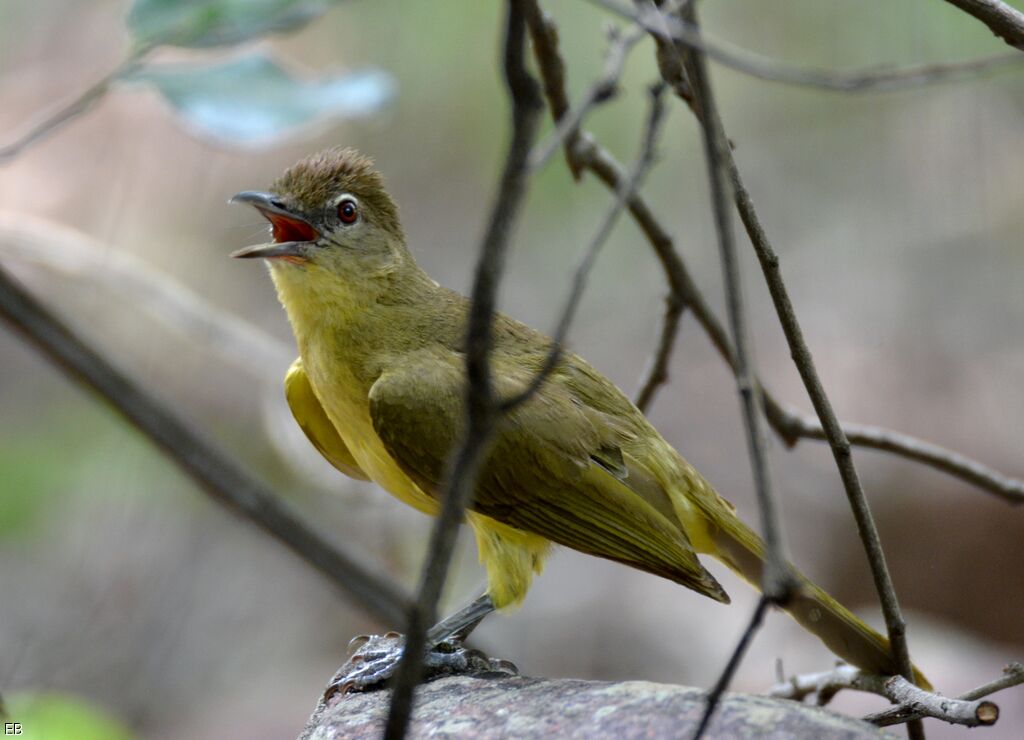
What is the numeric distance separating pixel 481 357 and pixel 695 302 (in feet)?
7.19

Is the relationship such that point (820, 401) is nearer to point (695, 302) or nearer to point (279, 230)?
point (695, 302)

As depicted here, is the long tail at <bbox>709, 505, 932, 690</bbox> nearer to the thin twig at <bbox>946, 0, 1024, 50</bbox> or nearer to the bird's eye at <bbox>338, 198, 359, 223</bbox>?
the thin twig at <bbox>946, 0, 1024, 50</bbox>

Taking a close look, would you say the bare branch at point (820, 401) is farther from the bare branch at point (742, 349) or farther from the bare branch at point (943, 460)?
the bare branch at point (943, 460)

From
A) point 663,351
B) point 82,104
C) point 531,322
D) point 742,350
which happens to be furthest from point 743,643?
point 531,322

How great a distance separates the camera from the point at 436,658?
3.17 meters

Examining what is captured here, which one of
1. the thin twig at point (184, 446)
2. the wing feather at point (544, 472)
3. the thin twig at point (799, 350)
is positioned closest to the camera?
the thin twig at point (184, 446)

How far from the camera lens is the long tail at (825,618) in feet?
10.3

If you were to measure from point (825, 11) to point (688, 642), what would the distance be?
203 inches

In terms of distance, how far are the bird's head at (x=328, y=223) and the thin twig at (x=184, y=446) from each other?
6.13 feet

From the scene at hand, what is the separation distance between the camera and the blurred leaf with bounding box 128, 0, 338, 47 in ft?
9.77

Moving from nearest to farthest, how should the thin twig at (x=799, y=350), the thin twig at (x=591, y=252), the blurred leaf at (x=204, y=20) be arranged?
1. the thin twig at (x=591, y=252)
2. the thin twig at (x=799, y=350)
3. the blurred leaf at (x=204, y=20)

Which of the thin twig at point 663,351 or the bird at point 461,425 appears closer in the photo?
the bird at point 461,425

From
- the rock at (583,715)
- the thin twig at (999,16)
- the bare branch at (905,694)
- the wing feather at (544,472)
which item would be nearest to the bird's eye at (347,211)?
the wing feather at (544,472)

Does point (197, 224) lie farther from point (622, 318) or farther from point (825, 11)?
point (825, 11)
